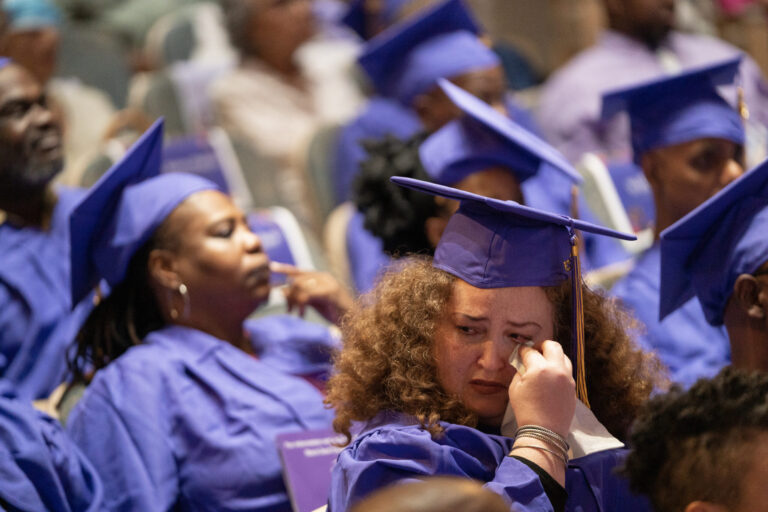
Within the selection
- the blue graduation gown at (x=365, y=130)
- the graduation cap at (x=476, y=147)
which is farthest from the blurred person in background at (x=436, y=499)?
the blue graduation gown at (x=365, y=130)

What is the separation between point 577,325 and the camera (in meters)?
1.92

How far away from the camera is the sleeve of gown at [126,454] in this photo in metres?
2.41

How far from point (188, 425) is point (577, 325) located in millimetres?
1047

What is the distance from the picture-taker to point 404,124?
183 inches

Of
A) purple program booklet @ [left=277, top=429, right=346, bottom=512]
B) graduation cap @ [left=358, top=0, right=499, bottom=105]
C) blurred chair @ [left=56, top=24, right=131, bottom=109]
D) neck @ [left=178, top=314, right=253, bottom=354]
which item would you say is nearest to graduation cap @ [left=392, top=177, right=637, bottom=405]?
purple program booklet @ [left=277, top=429, right=346, bottom=512]

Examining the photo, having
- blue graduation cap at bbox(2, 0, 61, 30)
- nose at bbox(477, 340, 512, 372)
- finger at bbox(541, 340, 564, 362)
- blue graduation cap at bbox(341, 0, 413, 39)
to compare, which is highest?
finger at bbox(541, 340, 564, 362)

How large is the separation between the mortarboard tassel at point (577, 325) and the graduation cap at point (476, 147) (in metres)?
0.86

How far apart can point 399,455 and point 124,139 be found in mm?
2783

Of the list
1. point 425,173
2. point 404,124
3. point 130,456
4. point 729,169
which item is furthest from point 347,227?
point 130,456

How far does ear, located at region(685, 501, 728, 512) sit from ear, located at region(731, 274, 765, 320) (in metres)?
0.71

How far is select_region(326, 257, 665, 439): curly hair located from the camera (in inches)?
76.2

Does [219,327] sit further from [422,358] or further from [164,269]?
[422,358]

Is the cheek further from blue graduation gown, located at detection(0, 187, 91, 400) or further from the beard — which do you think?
the beard

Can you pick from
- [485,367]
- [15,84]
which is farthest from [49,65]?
[485,367]
